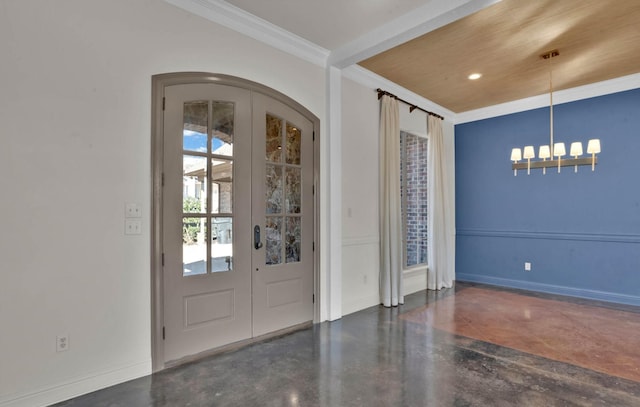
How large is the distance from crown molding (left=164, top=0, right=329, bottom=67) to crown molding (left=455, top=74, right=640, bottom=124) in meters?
3.59

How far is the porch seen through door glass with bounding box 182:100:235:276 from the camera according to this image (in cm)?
298

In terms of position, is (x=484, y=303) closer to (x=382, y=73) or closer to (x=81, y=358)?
(x=382, y=73)

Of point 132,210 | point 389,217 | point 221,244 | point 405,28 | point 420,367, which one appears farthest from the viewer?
point 389,217

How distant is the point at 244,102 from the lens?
334 cm

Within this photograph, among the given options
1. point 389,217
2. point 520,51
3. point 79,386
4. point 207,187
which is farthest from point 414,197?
point 79,386

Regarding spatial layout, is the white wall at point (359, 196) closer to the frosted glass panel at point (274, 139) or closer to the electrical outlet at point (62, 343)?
the frosted glass panel at point (274, 139)

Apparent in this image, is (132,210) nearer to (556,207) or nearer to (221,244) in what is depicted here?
(221,244)

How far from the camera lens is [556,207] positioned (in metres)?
5.46

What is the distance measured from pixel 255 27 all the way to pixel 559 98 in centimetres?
488

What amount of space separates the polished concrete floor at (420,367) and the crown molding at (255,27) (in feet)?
10.1

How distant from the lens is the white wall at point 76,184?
219 centimetres

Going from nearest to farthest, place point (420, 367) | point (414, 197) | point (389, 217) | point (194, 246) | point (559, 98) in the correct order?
point (420, 367)
point (194, 246)
point (389, 217)
point (559, 98)
point (414, 197)

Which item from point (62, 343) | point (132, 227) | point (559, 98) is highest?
point (559, 98)

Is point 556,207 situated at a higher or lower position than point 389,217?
higher
